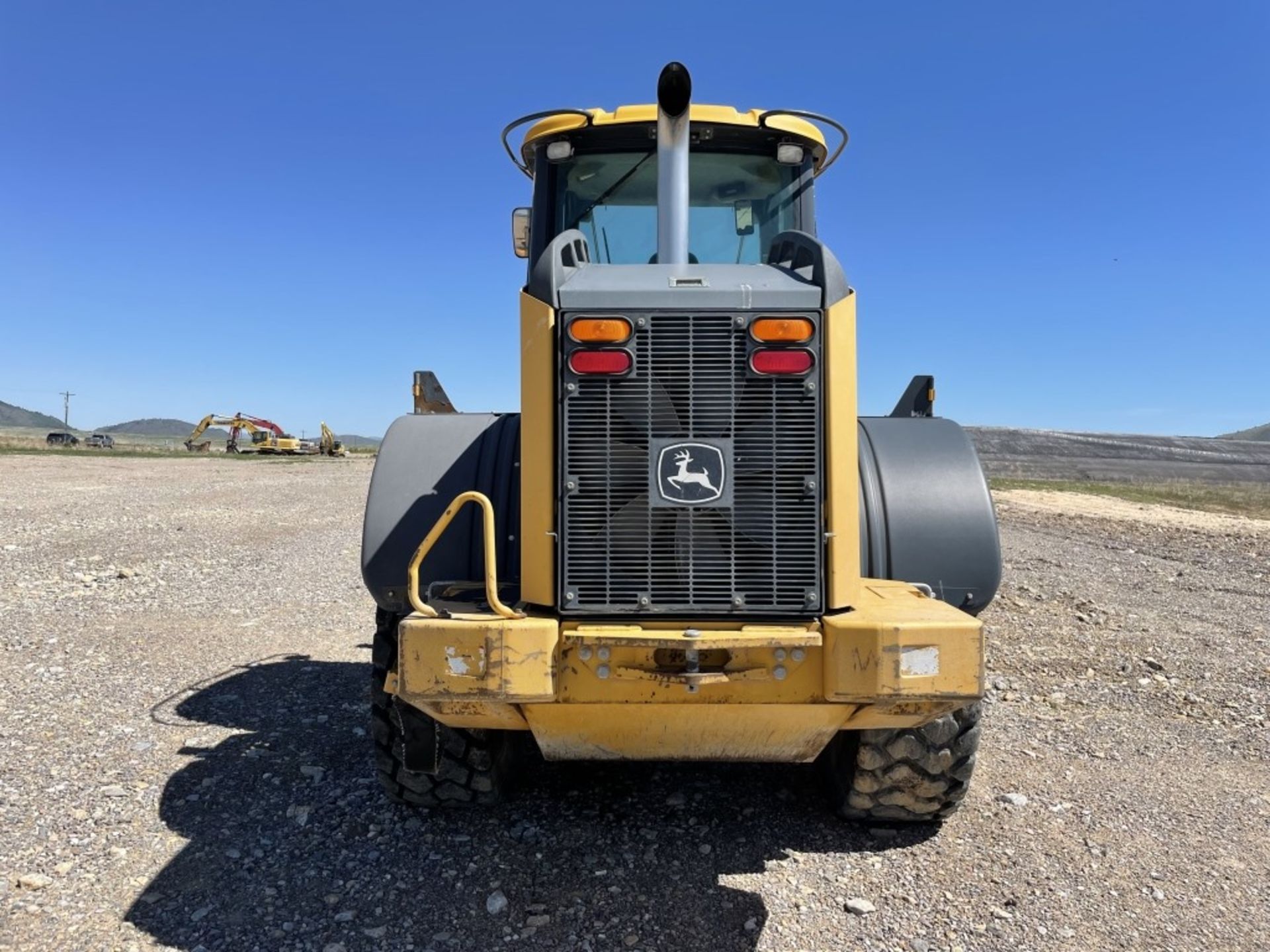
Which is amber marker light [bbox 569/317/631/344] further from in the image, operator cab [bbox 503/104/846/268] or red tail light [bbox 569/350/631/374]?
operator cab [bbox 503/104/846/268]

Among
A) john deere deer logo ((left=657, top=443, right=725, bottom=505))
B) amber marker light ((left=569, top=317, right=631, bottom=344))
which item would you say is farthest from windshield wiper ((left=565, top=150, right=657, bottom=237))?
john deere deer logo ((left=657, top=443, right=725, bottom=505))

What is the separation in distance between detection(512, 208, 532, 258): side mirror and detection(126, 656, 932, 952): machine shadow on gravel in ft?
7.90

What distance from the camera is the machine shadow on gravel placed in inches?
108

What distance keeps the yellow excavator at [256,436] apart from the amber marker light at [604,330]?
50.9 m

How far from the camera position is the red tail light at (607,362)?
2.71 meters

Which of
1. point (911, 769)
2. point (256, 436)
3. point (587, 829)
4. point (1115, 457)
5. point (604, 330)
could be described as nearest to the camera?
point (604, 330)

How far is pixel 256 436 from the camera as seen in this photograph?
51531 millimetres

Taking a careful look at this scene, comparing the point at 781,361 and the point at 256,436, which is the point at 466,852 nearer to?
the point at 781,361

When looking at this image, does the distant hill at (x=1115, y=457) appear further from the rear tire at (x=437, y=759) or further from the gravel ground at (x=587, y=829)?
the rear tire at (x=437, y=759)

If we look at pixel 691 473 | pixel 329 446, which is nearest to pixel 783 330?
pixel 691 473

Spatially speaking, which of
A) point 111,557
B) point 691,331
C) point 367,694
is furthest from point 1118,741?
point 111,557

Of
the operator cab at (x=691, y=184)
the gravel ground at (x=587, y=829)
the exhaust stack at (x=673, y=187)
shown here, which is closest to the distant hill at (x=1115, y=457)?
the gravel ground at (x=587, y=829)

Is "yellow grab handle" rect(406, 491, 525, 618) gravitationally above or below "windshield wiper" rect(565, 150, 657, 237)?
below

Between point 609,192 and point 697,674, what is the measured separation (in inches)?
91.0
